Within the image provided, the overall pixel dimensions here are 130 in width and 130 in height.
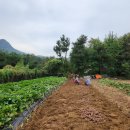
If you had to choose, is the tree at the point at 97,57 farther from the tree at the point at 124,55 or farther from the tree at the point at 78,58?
the tree at the point at 124,55

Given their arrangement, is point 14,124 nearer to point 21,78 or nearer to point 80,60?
point 21,78

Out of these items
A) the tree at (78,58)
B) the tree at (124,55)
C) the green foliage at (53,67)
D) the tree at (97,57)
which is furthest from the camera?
the green foliage at (53,67)

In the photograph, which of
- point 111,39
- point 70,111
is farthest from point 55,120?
point 111,39

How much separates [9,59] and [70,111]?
166ft

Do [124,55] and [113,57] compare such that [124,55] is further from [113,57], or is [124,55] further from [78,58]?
[78,58]

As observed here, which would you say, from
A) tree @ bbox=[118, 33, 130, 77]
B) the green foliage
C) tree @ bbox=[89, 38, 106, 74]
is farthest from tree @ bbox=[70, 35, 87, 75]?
tree @ bbox=[118, 33, 130, 77]

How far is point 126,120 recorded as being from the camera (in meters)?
7.43

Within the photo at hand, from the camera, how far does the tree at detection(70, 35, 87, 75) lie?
145ft

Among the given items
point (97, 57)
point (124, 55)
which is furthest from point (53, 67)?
point (124, 55)

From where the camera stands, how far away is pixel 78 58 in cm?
4444

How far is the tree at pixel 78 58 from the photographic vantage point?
145 ft

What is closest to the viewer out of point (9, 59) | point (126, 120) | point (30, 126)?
point (30, 126)

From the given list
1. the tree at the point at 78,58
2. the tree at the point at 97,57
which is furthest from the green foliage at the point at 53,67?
the tree at the point at 97,57

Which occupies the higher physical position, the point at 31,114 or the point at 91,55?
the point at 91,55
